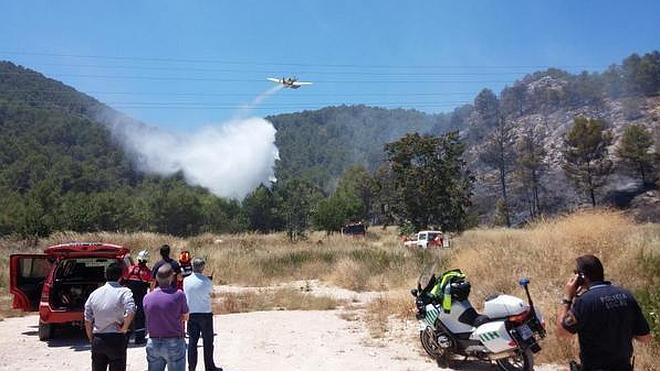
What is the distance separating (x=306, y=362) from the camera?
379 inches

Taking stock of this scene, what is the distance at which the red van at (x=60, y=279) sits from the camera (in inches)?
445

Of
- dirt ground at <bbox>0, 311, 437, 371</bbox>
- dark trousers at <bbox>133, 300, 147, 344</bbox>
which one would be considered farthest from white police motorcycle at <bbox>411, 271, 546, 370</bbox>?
dark trousers at <bbox>133, 300, 147, 344</bbox>

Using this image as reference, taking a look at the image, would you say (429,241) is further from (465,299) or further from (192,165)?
(192,165)

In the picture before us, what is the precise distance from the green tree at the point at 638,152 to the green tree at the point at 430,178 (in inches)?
1418

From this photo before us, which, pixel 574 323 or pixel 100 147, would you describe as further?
pixel 100 147

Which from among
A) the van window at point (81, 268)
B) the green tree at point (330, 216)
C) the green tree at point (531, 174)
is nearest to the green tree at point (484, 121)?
the green tree at point (531, 174)

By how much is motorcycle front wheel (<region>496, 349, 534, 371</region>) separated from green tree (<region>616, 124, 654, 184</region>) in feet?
235

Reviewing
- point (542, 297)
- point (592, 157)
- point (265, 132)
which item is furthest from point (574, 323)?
point (265, 132)

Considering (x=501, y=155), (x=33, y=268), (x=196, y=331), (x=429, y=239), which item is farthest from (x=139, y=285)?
(x=501, y=155)

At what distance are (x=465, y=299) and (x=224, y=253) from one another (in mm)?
22077

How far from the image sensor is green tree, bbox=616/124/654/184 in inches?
2800

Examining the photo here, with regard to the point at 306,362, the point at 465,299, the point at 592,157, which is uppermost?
the point at 592,157

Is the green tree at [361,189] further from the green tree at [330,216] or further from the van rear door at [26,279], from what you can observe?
the van rear door at [26,279]

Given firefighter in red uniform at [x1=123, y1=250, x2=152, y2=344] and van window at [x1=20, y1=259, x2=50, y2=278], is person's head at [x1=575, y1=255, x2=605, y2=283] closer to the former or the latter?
firefighter in red uniform at [x1=123, y1=250, x2=152, y2=344]
